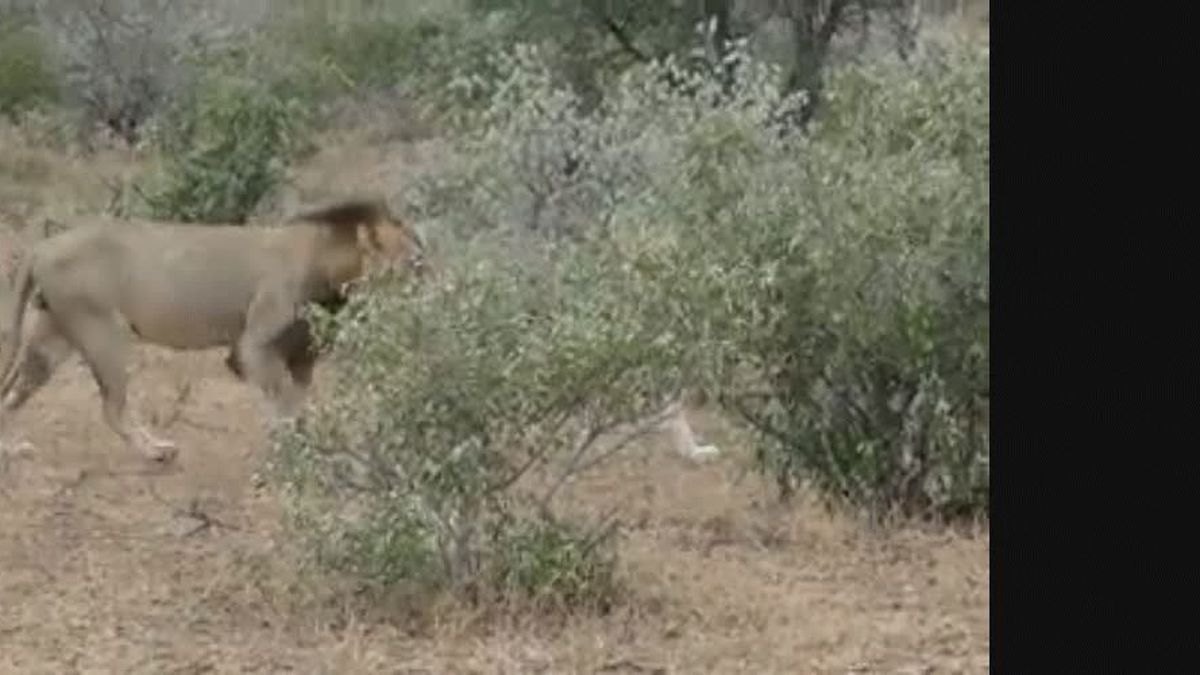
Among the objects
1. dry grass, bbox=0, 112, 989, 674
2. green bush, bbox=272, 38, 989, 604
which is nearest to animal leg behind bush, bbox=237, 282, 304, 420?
dry grass, bbox=0, 112, 989, 674

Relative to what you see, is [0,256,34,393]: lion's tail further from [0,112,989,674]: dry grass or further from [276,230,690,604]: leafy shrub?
[276,230,690,604]: leafy shrub

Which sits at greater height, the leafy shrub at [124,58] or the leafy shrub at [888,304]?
the leafy shrub at [124,58]

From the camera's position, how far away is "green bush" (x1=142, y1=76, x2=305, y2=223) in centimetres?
1580

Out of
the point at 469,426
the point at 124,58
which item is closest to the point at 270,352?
the point at 469,426

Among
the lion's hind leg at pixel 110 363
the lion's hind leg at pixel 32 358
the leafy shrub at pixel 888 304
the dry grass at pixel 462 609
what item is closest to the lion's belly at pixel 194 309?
the lion's hind leg at pixel 110 363

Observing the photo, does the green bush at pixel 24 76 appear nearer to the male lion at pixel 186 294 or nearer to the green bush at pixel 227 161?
the green bush at pixel 227 161

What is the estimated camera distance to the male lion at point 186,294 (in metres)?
9.85

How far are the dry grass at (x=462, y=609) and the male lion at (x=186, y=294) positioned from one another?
336 mm

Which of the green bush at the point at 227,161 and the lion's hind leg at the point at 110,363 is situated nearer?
the lion's hind leg at the point at 110,363

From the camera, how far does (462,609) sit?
632 centimetres
